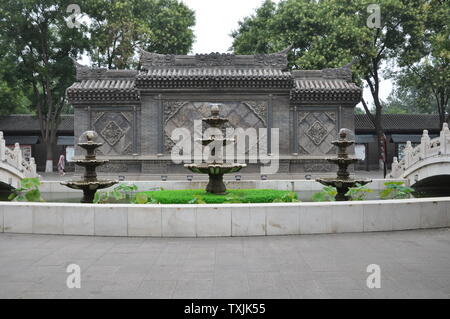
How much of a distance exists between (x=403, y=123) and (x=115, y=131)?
2643 centimetres

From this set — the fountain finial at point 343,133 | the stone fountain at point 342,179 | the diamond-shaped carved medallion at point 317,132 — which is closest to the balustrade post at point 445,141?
the stone fountain at point 342,179

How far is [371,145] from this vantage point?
35125 millimetres

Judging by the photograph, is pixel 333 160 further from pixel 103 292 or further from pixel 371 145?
pixel 371 145

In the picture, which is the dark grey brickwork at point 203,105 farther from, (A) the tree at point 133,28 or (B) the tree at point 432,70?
(B) the tree at point 432,70

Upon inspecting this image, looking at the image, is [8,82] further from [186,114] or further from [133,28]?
[186,114]

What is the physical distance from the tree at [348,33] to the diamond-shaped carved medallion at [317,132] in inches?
281

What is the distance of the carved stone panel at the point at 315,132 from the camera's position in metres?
22.2

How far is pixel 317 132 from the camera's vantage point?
2217 centimetres

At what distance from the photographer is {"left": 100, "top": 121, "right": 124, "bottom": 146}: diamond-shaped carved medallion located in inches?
863

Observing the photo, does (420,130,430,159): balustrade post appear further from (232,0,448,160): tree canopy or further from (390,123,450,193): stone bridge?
(232,0,448,160): tree canopy

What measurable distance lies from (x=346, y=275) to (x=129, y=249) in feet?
12.5

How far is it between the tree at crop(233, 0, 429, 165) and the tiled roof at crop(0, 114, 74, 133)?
1974 centimetres

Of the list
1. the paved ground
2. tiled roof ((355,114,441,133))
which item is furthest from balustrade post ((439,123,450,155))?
tiled roof ((355,114,441,133))

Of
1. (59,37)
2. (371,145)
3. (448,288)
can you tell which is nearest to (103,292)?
(448,288)
